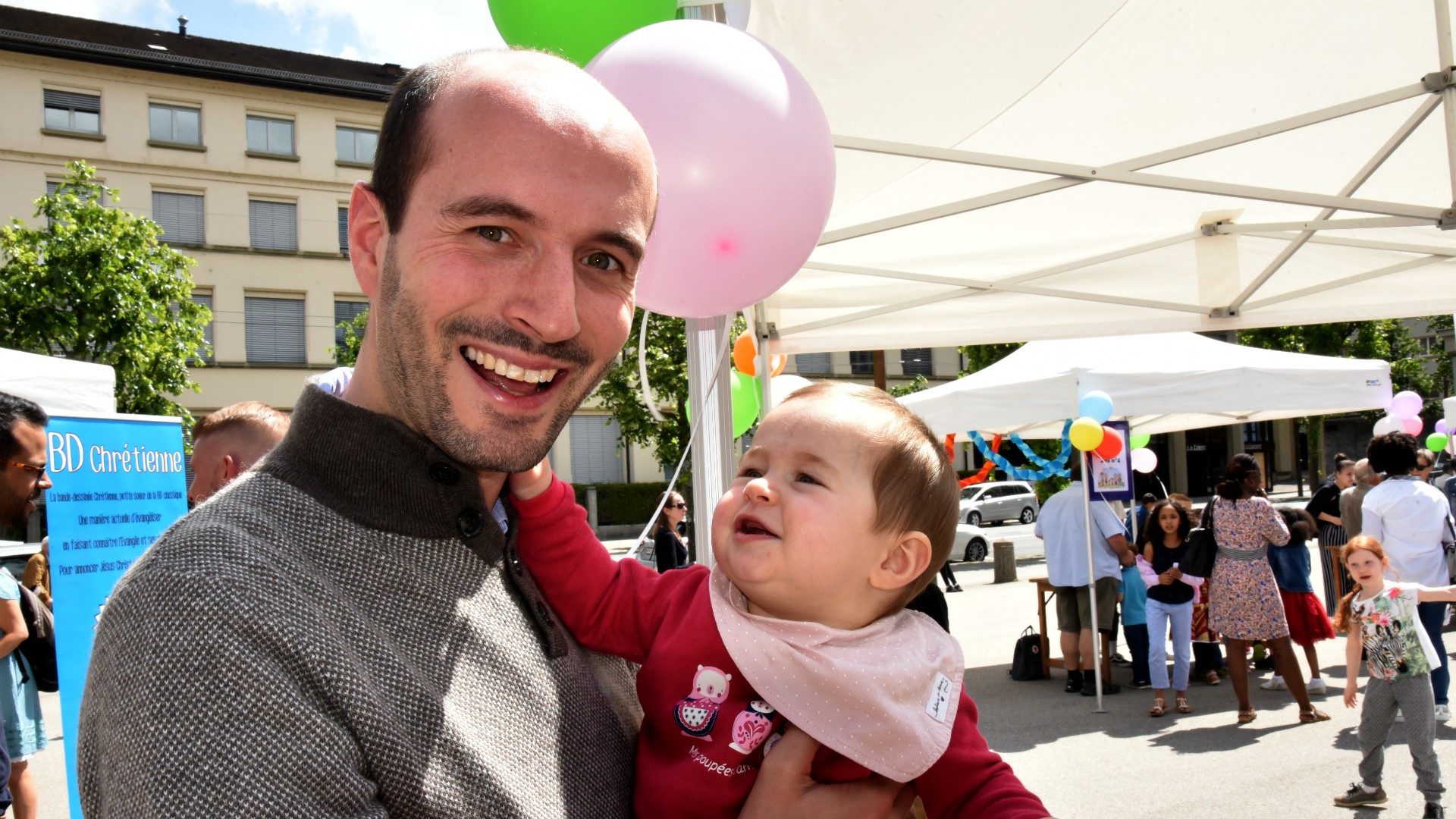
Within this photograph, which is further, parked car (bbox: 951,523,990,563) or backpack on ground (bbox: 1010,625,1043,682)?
parked car (bbox: 951,523,990,563)

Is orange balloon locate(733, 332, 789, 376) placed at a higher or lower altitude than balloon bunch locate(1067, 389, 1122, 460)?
higher

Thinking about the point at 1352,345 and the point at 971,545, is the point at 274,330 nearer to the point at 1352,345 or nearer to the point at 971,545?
the point at 971,545

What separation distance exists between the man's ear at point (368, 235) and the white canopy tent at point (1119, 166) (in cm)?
301

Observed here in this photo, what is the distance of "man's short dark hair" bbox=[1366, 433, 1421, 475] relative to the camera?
25.1 ft

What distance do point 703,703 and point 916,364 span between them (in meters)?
44.5

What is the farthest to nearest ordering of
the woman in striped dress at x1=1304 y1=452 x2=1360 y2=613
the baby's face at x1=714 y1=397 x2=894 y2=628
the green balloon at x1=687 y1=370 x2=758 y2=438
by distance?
the woman in striped dress at x1=1304 y1=452 x2=1360 y2=613 → the green balloon at x1=687 y1=370 x2=758 y2=438 → the baby's face at x1=714 y1=397 x2=894 y2=628

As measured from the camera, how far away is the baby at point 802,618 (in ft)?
5.32

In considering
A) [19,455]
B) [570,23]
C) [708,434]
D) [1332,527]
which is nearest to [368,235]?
[570,23]

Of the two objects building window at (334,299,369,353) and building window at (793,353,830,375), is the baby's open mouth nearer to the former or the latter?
building window at (334,299,369,353)

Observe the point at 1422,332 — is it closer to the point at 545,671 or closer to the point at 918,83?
the point at 918,83

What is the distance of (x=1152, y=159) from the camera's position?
4797 millimetres

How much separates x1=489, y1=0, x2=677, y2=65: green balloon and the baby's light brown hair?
4.93 ft

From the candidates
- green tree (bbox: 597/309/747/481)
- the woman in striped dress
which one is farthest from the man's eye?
green tree (bbox: 597/309/747/481)

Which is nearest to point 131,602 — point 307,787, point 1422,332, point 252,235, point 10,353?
point 307,787
